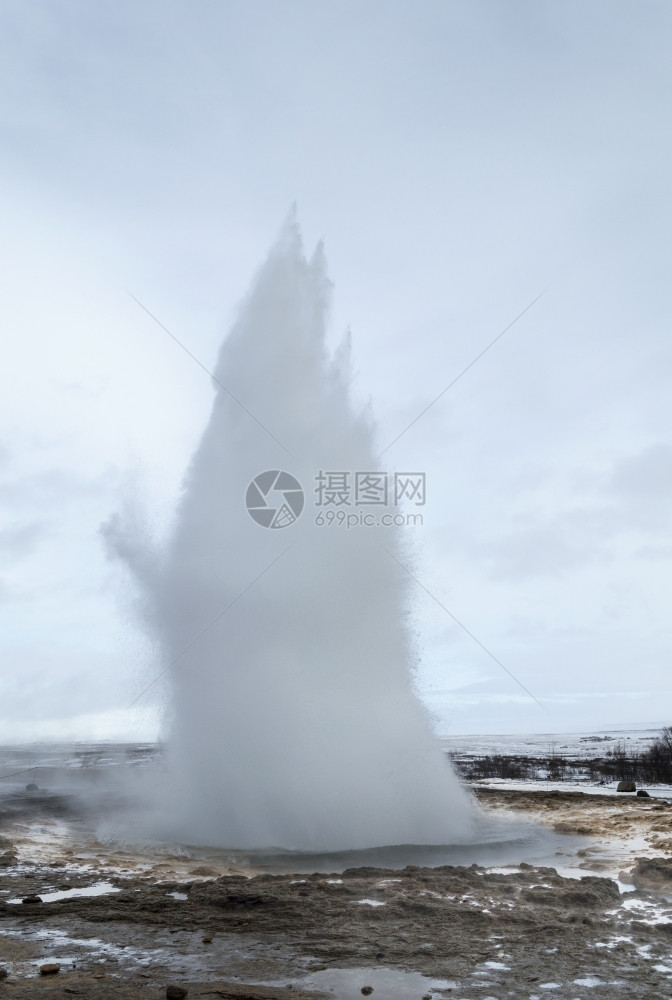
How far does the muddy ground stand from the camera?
7020mm

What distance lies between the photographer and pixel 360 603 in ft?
62.8

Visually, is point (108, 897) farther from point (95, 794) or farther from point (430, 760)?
point (95, 794)

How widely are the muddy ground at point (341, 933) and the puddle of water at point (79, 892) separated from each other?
0.09 m

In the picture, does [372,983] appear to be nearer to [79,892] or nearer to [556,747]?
[79,892]

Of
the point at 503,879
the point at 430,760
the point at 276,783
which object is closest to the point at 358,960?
the point at 503,879

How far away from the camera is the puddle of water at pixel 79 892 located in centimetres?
1072

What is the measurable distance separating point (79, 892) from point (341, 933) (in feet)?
15.4

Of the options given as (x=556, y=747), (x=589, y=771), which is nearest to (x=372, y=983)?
(x=589, y=771)

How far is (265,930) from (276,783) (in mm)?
8038

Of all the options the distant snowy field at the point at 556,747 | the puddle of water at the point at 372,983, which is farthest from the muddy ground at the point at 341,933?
the distant snowy field at the point at 556,747

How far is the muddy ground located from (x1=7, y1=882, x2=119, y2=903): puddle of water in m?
0.09

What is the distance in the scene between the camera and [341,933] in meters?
8.83

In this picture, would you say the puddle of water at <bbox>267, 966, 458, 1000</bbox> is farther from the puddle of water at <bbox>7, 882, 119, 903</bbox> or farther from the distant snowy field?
the distant snowy field

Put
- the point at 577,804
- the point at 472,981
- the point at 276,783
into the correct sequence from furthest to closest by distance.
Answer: the point at 577,804
the point at 276,783
the point at 472,981
